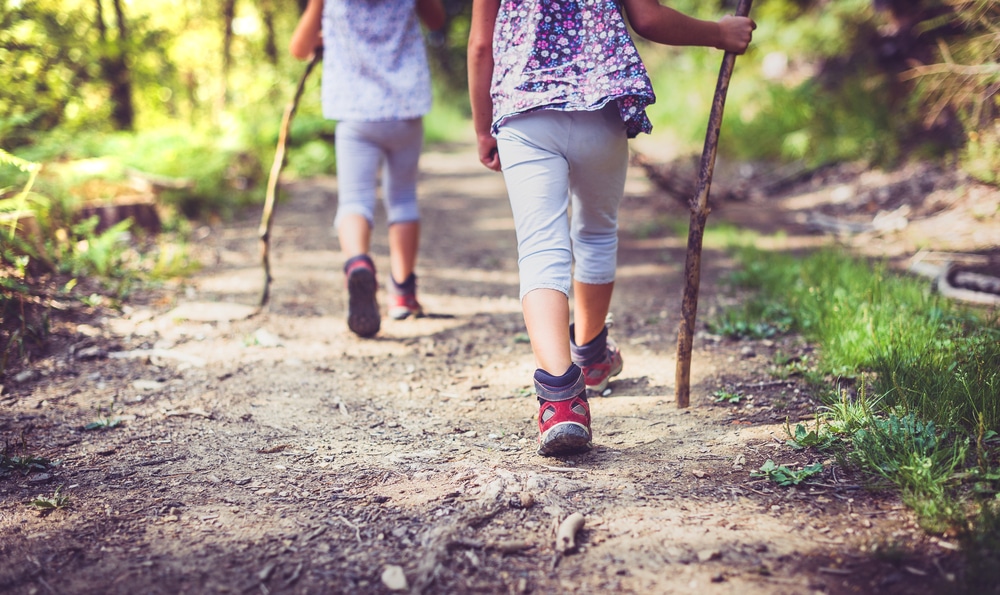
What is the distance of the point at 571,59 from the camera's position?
2139 millimetres

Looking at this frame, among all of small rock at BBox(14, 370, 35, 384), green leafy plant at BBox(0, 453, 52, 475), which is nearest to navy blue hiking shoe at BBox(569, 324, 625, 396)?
green leafy plant at BBox(0, 453, 52, 475)

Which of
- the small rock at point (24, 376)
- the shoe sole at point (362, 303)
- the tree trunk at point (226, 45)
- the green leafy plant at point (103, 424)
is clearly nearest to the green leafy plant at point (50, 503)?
the green leafy plant at point (103, 424)

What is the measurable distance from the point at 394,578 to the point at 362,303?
2.01m

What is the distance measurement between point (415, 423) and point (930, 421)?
1.67 meters

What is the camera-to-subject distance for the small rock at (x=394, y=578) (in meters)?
1.55

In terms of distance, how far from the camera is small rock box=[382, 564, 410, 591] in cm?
155

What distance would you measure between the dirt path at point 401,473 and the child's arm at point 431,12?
1.57m

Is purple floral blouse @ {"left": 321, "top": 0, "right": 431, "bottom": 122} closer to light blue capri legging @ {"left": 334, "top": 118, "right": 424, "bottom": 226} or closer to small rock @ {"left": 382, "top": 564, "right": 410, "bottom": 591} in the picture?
light blue capri legging @ {"left": 334, "top": 118, "right": 424, "bottom": 226}

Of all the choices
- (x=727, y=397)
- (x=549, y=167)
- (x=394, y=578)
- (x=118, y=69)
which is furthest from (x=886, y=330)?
(x=118, y=69)

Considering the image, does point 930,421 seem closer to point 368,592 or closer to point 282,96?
point 368,592

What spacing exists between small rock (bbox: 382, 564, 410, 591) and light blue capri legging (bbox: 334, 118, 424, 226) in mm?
2295

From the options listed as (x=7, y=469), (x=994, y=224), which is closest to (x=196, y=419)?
(x=7, y=469)

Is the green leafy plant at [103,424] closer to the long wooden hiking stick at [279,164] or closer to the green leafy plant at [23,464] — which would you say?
the green leafy plant at [23,464]

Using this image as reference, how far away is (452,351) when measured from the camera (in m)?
3.46
